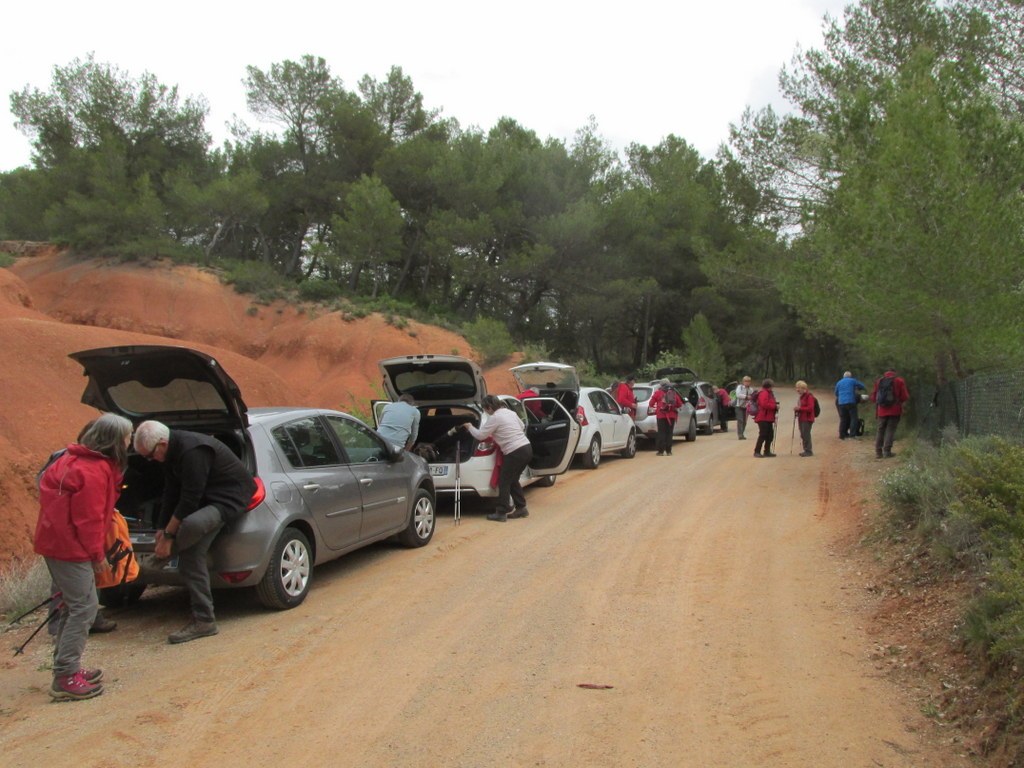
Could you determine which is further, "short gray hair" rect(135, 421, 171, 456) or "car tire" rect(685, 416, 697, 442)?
"car tire" rect(685, 416, 697, 442)

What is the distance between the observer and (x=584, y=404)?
15.4 meters

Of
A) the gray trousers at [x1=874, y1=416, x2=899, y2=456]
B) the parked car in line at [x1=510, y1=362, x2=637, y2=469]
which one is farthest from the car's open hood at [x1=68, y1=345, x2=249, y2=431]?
the gray trousers at [x1=874, y1=416, x2=899, y2=456]

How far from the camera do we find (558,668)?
500 centimetres

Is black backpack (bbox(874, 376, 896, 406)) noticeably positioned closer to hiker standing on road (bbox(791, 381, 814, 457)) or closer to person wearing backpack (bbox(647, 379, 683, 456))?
hiker standing on road (bbox(791, 381, 814, 457))

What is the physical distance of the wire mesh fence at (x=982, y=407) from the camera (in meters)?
8.69

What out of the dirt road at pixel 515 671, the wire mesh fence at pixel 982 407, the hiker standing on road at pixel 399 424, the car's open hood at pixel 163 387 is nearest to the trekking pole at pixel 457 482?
the hiker standing on road at pixel 399 424

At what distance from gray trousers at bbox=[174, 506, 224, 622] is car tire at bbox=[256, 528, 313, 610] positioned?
0.46 metres

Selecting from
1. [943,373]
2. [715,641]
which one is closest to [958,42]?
[943,373]

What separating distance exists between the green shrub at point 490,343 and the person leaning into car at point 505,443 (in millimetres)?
23285

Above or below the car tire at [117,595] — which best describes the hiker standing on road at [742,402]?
above

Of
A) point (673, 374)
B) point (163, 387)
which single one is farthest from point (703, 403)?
point (163, 387)

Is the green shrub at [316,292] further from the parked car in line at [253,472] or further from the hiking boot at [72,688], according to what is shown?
the hiking boot at [72,688]

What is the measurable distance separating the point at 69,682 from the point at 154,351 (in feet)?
8.47

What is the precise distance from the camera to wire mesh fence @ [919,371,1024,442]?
869 cm
